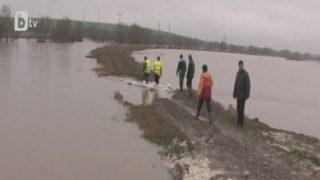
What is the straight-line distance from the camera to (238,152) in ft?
43.3

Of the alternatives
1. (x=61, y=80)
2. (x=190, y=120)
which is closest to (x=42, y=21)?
(x=61, y=80)

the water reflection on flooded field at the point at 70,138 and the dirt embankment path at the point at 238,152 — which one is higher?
the dirt embankment path at the point at 238,152

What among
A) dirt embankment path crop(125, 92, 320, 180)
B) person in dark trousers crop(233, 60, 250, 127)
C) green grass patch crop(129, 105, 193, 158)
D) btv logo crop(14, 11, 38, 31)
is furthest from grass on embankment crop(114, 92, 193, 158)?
btv logo crop(14, 11, 38, 31)

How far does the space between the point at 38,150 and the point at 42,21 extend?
479 ft

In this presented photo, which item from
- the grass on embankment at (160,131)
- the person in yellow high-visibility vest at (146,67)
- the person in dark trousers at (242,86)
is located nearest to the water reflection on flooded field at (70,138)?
the grass on embankment at (160,131)

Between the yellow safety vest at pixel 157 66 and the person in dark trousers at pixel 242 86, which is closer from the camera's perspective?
the person in dark trousers at pixel 242 86

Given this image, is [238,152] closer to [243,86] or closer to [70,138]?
[243,86]

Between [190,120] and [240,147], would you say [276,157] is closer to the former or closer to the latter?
[240,147]

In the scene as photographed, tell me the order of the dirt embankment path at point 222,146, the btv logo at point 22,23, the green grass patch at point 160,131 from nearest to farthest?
the dirt embankment path at point 222,146 → the green grass patch at point 160,131 → the btv logo at point 22,23

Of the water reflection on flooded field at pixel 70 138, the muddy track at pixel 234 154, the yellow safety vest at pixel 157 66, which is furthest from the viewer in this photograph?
the yellow safety vest at pixel 157 66

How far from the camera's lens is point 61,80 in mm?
33031

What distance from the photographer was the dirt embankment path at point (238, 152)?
11.5 meters

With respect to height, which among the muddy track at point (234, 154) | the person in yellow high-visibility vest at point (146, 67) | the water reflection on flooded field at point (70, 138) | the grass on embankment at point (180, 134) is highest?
the person in yellow high-visibility vest at point (146, 67)

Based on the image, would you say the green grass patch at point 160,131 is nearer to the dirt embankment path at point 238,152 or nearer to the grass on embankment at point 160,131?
the grass on embankment at point 160,131
